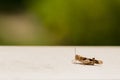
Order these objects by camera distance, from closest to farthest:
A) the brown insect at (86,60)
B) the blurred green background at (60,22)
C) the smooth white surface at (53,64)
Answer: the smooth white surface at (53,64), the brown insect at (86,60), the blurred green background at (60,22)

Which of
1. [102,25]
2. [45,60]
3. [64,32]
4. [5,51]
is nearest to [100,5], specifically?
[102,25]

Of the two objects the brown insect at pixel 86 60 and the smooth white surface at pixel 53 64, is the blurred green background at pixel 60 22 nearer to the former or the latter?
the smooth white surface at pixel 53 64

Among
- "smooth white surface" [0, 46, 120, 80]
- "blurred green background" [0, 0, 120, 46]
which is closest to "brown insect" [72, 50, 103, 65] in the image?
"smooth white surface" [0, 46, 120, 80]

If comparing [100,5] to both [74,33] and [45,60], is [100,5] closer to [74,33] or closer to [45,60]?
[74,33]

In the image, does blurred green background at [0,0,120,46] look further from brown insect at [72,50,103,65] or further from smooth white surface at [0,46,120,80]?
brown insect at [72,50,103,65]

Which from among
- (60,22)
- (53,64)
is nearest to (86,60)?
(53,64)

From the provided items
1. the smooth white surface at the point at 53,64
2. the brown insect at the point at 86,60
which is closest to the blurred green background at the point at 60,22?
the smooth white surface at the point at 53,64

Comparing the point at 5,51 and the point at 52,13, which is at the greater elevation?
the point at 52,13
